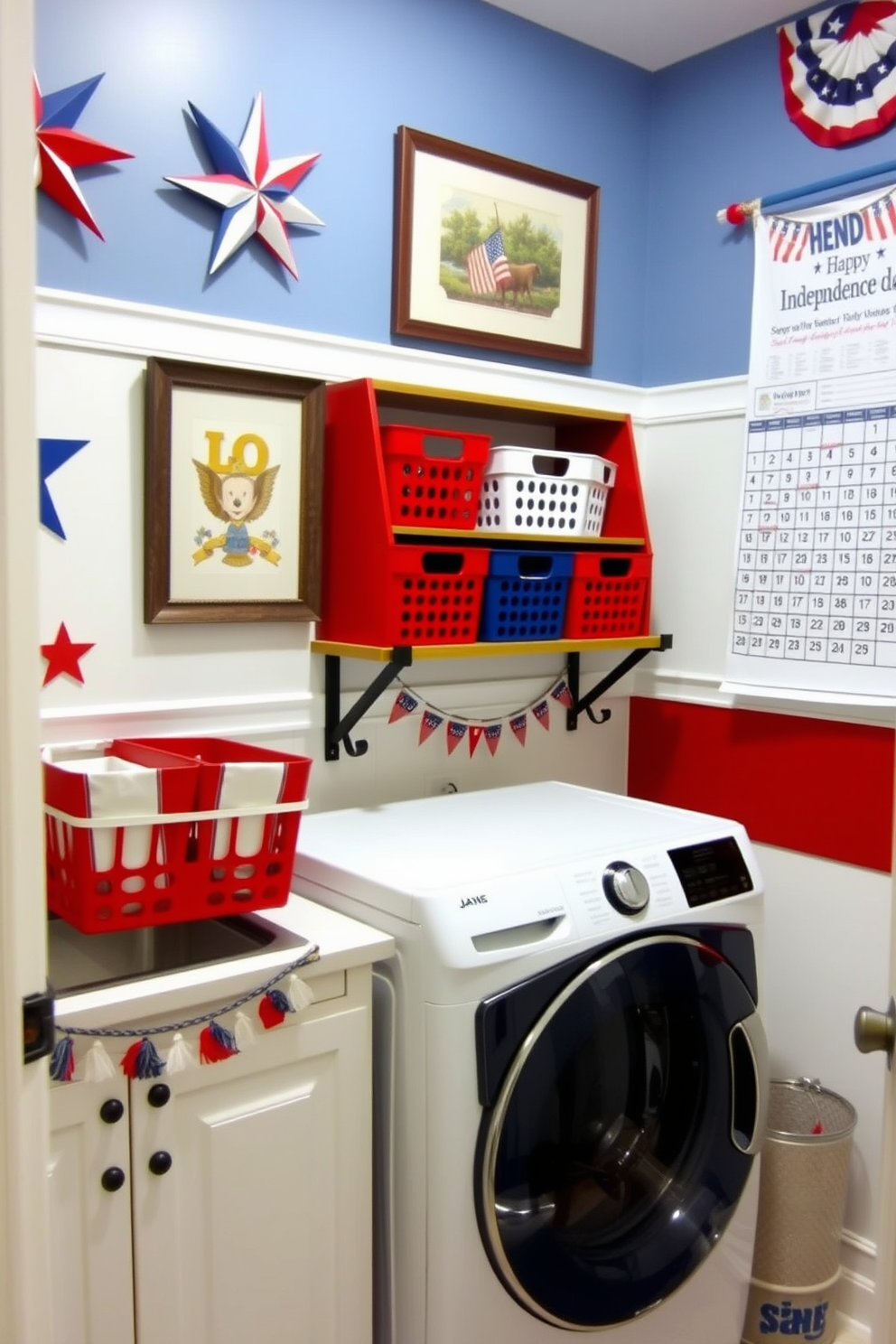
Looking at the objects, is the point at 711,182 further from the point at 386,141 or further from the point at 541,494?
the point at 541,494

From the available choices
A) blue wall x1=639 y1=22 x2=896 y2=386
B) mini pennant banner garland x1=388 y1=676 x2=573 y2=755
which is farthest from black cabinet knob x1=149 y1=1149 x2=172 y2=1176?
blue wall x1=639 y1=22 x2=896 y2=386

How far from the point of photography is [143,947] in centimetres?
200

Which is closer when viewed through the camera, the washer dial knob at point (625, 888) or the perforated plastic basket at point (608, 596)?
the washer dial knob at point (625, 888)

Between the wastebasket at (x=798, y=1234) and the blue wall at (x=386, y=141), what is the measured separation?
160 cm

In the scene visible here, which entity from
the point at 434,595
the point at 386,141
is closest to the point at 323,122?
the point at 386,141

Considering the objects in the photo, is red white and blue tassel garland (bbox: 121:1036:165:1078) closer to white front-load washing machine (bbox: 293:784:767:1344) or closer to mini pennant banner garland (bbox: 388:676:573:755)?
white front-load washing machine (bbox: 293:784:767:1344)

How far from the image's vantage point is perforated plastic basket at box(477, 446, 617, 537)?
224cm

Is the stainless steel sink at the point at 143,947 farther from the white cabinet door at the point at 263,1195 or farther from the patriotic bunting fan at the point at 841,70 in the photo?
the patriotic bunting fan at the point at 841,70

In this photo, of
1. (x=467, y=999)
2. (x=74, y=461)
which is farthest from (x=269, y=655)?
(x=467, y=999)

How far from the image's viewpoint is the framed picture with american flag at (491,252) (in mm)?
2287

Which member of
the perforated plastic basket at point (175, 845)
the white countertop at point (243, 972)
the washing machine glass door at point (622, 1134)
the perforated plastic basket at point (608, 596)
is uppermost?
the perforated plastic basket at point (608, 596)

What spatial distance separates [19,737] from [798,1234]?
189 centimetres

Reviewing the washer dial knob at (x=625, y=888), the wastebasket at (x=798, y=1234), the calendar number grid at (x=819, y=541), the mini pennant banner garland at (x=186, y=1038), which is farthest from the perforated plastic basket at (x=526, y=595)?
the wastebasket at (x=798, y=1234)

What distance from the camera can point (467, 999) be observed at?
1.67 metres
